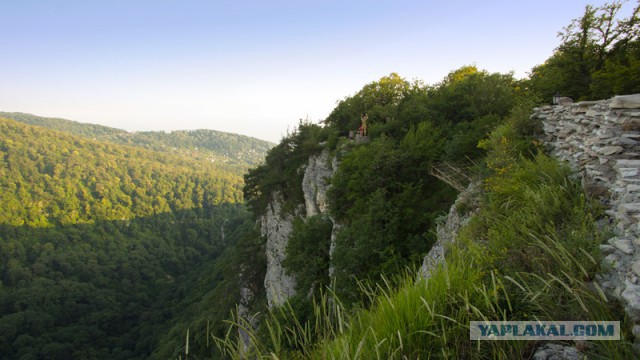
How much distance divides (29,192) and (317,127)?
147306mm

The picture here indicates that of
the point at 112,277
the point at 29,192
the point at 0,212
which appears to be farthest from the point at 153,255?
the point at 29,192

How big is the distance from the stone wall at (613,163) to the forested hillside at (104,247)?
29.4m

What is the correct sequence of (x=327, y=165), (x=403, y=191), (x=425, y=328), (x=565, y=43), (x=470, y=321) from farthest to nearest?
(x=327, y=165), (x=565, y=43), (x=403, y=191), (x=425, y=328), (x=470, y=321)

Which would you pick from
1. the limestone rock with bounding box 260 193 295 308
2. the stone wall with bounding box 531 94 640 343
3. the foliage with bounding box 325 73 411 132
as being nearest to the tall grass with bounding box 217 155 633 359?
the stone wall with bounding box 531 94 640 343

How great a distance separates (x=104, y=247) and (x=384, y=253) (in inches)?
4394

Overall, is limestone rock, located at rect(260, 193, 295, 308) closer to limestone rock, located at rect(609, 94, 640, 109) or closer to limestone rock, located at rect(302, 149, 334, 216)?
limestone rock, located at rect(302, 149, 334, 216)

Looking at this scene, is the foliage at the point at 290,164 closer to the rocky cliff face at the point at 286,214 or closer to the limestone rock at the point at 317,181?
the rocky cliff face at the point at 286,214

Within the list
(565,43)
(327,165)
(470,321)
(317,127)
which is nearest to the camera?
(470,321)

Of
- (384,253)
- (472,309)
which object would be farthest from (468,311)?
(384,253)

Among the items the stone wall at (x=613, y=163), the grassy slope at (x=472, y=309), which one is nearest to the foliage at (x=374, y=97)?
the stone wall at (x=613, y=163)

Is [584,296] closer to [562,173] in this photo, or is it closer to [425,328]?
[425,328]

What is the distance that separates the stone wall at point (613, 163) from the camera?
7.00 feet

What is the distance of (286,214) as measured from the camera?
2564cm

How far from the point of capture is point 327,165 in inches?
791
